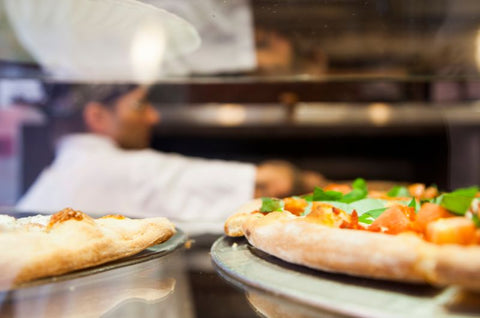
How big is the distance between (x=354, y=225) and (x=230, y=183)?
1128 mm

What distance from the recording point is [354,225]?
70 centimetres

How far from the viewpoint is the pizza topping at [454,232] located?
54 centimetres

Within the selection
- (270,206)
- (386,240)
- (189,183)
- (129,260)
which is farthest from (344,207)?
(189,183)

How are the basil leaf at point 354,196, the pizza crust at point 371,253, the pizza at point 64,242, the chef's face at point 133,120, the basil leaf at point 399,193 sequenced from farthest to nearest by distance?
1. the chef's face at point 133,120
2. the basil leaf at point 399,193
3. the basil leaf at point 354,196
4. the pizza at point 64,242
5. the pizza crust at point 371,253

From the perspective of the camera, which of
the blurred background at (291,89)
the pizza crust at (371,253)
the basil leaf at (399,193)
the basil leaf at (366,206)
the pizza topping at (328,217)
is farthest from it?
the blurred background at (291,89)

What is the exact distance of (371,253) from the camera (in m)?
0.57

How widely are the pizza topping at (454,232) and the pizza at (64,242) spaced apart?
45 cm

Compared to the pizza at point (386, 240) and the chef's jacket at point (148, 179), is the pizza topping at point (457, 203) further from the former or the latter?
the chef's jacket at point (148, 179)

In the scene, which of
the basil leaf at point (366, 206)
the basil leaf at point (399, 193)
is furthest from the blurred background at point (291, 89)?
the basil leaf at point (366, 206)

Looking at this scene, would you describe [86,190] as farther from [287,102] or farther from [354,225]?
[354,225]

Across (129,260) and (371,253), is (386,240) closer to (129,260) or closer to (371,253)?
(371,253)

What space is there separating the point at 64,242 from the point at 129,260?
12 centimetres

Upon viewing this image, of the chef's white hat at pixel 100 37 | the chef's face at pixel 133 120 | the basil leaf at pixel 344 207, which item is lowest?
the basil leaf at pixel 344 207

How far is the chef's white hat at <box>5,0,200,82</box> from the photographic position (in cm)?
121
